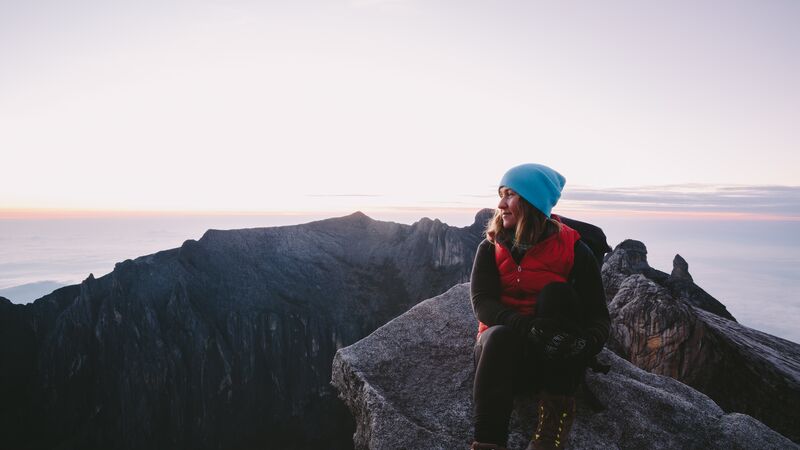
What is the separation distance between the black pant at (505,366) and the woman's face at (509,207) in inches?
42.3

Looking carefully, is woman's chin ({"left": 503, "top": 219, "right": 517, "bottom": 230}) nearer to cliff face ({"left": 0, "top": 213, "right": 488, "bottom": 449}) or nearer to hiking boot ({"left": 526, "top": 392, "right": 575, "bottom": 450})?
hiking boot ({"left": 526, "top": 392, "right": 575, "bottom": 450})

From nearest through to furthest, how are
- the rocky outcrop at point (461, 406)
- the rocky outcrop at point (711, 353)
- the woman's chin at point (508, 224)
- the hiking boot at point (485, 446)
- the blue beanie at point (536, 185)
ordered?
the hiking boot at point (485, 446)
the blue beanie at point (536, 185)
the woman's chin at point (508, 224)
the rocky outcrop at point (461, 406)
the rocky outcrop at point (711, 353)

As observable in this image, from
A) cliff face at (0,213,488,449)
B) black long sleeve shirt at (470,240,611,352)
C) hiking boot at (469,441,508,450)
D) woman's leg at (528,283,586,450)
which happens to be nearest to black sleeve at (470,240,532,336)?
black long sleeve shirt at (470,240,611,352)

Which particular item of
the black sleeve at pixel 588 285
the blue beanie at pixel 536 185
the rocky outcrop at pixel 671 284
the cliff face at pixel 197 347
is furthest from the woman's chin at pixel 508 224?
the cliff face at pixel 197 347

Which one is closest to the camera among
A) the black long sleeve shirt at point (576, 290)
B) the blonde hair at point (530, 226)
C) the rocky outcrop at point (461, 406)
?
the black long sleeve shirt at point (576, 290)

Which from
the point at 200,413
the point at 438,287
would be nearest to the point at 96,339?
the point at 200,413

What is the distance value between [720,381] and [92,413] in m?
113

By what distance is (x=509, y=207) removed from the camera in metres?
5.83

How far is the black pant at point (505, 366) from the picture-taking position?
5.01m

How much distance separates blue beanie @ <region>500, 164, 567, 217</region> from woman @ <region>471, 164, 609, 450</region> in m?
0.01

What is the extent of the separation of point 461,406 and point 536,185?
3.70 metres

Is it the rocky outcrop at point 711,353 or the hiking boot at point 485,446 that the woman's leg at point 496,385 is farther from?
the rocky outcrop at point 711,353

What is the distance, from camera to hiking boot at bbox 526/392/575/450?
17.7ft

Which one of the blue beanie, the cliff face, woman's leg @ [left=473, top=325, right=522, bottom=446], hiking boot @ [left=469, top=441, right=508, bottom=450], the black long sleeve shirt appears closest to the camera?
hiking boot @ [left=469, top=441, right=508, bottom=450]
